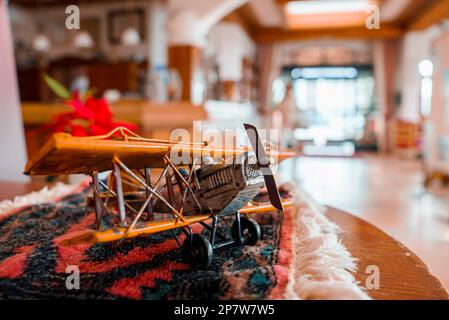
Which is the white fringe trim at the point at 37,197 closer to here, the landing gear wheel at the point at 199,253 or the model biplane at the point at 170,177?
the model biplane at the point at 170,177

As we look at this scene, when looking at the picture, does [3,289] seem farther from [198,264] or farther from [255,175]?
[255,175]

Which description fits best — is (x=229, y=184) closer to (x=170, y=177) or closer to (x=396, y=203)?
(x=170, y=177)

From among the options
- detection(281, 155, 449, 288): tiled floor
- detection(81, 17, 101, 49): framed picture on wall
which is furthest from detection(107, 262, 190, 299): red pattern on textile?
detection(81, 17, 101, 49): framed picture on wall

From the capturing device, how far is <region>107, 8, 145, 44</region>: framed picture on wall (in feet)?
23.5

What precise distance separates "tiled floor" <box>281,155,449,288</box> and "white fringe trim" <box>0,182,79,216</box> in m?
0.66

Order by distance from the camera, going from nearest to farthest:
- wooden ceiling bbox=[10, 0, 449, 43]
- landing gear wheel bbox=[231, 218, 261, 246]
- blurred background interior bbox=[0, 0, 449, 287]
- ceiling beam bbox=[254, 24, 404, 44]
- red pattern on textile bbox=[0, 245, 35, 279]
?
1. red pattern on textile bbox=[0, 245, 35, 279]
2. landing gear wheel bbox=[231, 218, 261, 246]
3. blurred background interior bbox=[0, 0, 449, 287]
4. wooden ceiling bbox=[10, 0, 449, 43]
5. ceiling beam bbox=[254, 24, 404, 44]

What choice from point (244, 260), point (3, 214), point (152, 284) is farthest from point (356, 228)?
point (3, 214)

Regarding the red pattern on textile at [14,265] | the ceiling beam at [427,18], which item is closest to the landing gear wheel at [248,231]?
the red pattern on textile at [14,265]

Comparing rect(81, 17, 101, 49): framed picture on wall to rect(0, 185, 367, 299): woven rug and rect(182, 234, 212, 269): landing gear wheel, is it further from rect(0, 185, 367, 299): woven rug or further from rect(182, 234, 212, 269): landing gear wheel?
rect(182, 234, 212, 269): landing gear wheel

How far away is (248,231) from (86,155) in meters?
0.35

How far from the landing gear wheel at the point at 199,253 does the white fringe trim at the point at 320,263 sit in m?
0.12
